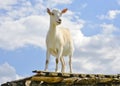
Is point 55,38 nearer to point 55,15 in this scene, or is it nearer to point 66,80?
point 55,15

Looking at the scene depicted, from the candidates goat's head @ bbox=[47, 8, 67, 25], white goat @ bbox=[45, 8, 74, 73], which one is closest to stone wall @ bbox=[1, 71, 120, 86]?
white goat @ bbox=[45, 8, 74, 73]

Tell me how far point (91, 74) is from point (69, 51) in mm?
3218

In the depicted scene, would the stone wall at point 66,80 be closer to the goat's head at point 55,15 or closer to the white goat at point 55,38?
the white goat at point 55,38

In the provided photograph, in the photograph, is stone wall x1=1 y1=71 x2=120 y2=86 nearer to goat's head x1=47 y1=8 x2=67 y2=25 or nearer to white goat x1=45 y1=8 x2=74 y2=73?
white goat x1=45 y1=8 x2=74 y2=73

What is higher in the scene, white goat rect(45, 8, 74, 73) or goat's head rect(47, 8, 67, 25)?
goat's head rect(47, 8, 67, 25)

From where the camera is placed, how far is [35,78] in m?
13.8

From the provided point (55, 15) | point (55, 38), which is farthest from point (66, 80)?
point (55, 15)

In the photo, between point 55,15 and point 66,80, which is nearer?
point 66,80

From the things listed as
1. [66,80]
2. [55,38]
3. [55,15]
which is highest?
[55,15]

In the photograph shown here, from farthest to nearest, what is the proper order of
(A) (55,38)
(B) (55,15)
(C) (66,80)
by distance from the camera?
(A) (55,38), (B) (55,15), (C) (66,80)

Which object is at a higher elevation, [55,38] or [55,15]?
[55,15]

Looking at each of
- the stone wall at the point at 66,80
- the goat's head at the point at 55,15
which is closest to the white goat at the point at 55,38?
the goat's head at the point at 55,15

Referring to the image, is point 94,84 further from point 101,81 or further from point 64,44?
point 64,44

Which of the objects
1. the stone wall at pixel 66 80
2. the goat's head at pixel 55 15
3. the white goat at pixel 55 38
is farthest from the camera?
the white goat at pixel 55 38
